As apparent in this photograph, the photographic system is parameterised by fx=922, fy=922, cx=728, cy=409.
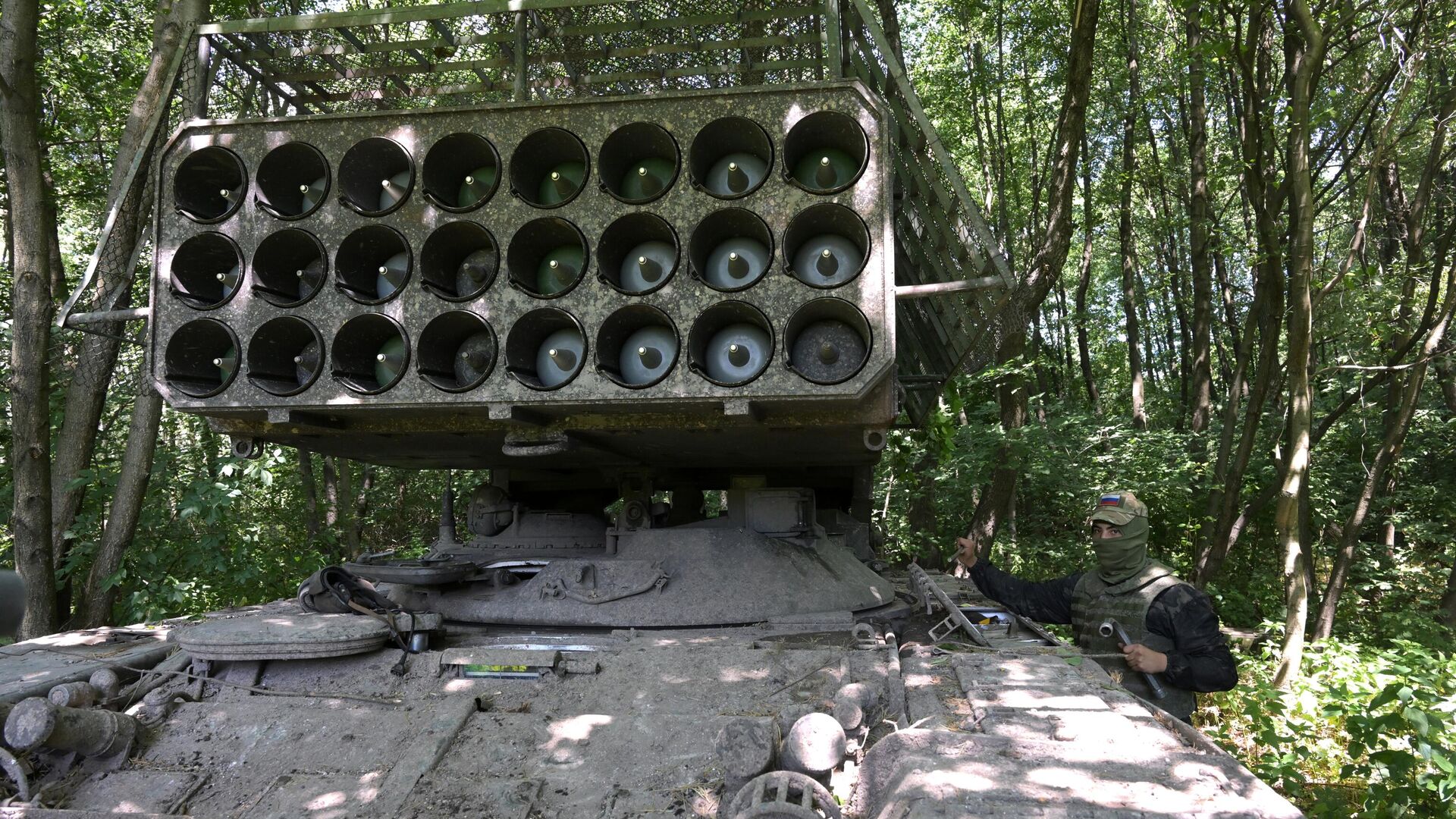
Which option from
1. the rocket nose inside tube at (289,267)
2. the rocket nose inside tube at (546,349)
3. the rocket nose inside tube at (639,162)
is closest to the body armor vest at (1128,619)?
the rocket nose inside tube at (546,349)

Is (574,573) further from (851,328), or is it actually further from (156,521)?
(156,521)

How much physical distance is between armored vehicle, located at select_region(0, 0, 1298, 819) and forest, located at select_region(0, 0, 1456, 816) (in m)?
1.60

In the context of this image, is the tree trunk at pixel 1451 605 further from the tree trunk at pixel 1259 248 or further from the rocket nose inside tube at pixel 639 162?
the rocket nose inside tube at pixel 639 162

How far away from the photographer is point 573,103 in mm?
4680

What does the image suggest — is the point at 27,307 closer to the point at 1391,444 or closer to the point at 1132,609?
the point at 1132,609

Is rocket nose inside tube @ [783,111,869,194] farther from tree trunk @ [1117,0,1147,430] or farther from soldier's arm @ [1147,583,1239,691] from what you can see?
tree trunk @ [1117,0,1147,430]

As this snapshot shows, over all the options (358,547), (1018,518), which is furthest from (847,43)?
(1018,518)

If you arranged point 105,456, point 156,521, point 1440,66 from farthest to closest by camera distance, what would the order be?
point 105,456
point 1440,66
point 156,521

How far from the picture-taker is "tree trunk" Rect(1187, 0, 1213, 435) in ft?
42.0

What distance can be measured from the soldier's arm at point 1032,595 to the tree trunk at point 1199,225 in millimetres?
7321

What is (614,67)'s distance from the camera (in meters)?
5.77

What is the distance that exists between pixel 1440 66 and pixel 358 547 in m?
17.9

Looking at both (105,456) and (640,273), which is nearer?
(640,273)

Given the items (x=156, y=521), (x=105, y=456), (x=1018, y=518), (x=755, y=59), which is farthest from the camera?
(x=1018, y=518)
